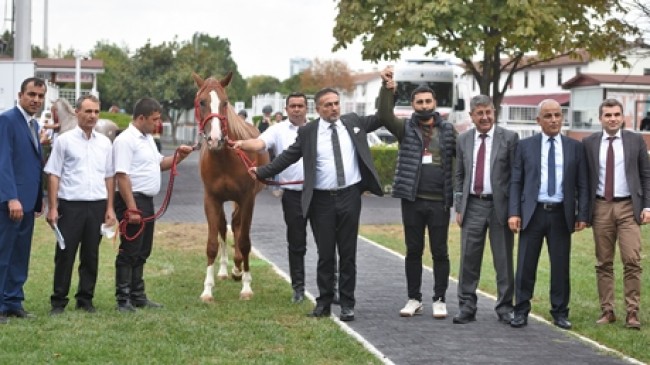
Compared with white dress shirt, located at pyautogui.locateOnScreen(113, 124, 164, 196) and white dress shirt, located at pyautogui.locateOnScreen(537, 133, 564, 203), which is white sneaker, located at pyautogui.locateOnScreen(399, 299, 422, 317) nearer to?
white dress shirt, located at pyautogui.locateOnScreen(537, 133, 564, 203)

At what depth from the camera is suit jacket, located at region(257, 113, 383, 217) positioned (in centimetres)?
1128

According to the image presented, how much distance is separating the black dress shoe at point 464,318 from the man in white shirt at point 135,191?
10.1 feet

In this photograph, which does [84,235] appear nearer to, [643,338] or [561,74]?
[643,338]

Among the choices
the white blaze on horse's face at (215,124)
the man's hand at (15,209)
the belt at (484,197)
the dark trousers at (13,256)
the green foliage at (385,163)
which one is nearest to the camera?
the man's hand at (15,209)

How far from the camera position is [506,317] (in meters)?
11.2

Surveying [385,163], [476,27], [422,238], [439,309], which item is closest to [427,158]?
[422,238]

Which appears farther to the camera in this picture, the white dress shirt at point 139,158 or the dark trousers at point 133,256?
the dark trousers at point 133,256

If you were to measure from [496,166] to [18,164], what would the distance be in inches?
179

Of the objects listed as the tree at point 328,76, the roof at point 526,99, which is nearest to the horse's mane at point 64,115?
the roof at point 526,99

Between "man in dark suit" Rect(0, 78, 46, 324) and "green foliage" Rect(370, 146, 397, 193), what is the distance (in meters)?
18.2

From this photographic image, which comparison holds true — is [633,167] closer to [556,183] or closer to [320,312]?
[556,183]

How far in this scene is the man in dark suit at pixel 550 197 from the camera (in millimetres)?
11023

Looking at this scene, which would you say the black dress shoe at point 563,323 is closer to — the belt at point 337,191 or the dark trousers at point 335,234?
the dark trousers at point 335,234

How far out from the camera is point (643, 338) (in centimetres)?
1040
